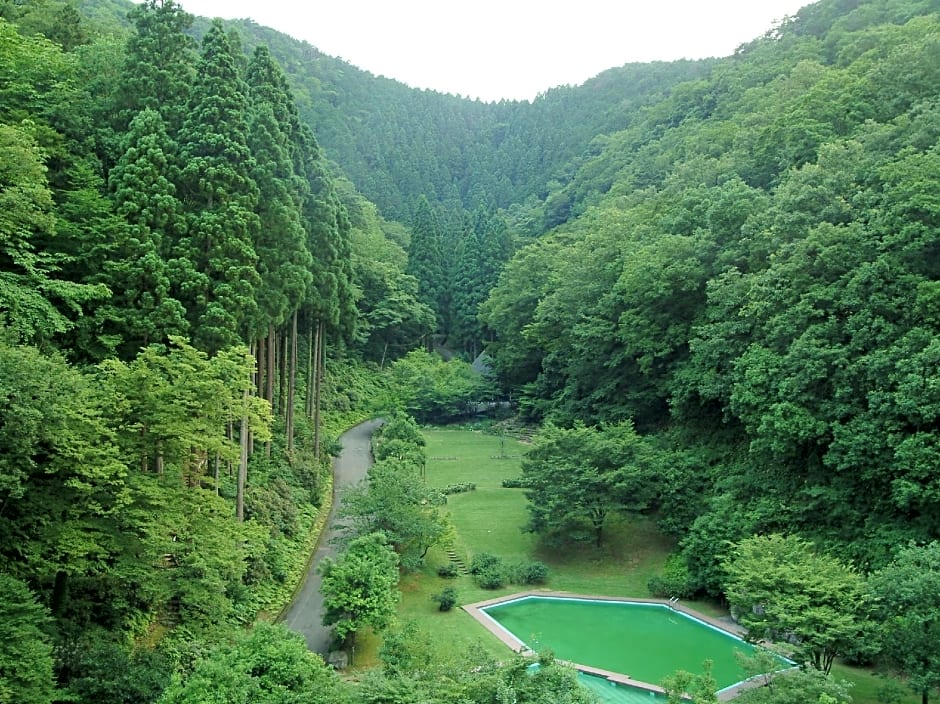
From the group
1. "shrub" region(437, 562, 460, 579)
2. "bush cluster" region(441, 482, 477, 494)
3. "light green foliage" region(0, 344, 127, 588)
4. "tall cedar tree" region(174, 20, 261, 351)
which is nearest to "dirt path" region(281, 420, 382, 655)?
"shrub" region(437, 562, 460, 579)

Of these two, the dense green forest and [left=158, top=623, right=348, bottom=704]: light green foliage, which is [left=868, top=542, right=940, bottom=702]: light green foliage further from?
[left=158, top=623, right=348, bottom=704]: light green foliage

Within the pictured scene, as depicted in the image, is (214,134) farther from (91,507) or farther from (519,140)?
(519,140)

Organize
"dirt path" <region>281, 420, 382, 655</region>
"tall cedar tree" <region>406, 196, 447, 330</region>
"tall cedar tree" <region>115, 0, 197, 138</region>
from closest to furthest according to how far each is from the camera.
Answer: "dirt path" <region>281, 420, 382, 655</region>
"tall cedar tree" <region>115, 0, 197, 138</region>
"tall cedar tree" <region>406, 196, 447, 330</region>

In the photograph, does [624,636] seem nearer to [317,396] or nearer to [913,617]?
[913,617]

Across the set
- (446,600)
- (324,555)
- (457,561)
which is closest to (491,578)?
(457,561)

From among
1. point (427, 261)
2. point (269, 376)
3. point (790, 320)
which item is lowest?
point (269, 376)
